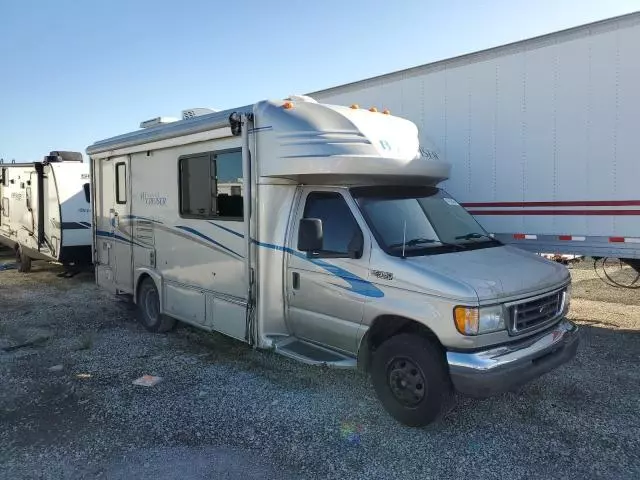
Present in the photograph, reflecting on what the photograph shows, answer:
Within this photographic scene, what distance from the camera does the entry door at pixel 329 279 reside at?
4.82 m

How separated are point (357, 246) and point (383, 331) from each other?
2.58ft

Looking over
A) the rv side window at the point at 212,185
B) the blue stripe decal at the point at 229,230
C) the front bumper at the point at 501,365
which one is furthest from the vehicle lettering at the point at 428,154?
the front bumper at the point at 501,365

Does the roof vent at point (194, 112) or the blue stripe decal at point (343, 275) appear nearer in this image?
the blue stripe decal at point (343, 275)

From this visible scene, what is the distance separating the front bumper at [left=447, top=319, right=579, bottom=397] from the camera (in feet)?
13.2

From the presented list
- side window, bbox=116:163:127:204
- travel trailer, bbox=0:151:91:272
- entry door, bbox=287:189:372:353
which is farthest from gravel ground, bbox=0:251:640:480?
travel trailer, bbox=0:151:91:272

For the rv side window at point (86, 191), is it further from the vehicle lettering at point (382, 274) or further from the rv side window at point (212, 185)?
the vehicle lettering at point (382, 274)

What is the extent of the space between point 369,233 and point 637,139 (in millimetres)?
3611

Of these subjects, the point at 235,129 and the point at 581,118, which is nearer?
the point at 235,129

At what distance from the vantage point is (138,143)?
24.1 feet

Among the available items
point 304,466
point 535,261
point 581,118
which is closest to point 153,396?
point 304,466

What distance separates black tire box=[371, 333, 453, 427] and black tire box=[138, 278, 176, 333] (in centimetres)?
379

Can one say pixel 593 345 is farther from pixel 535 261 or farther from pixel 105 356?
pixel 105 356

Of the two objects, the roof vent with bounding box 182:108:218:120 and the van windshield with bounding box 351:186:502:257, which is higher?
the roof vent with bounding box 182:108:218:120

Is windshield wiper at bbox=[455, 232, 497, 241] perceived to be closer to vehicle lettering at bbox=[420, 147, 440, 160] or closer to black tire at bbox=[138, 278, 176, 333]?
vehicle lettering at bbox=[420, 147, 440, 160]
